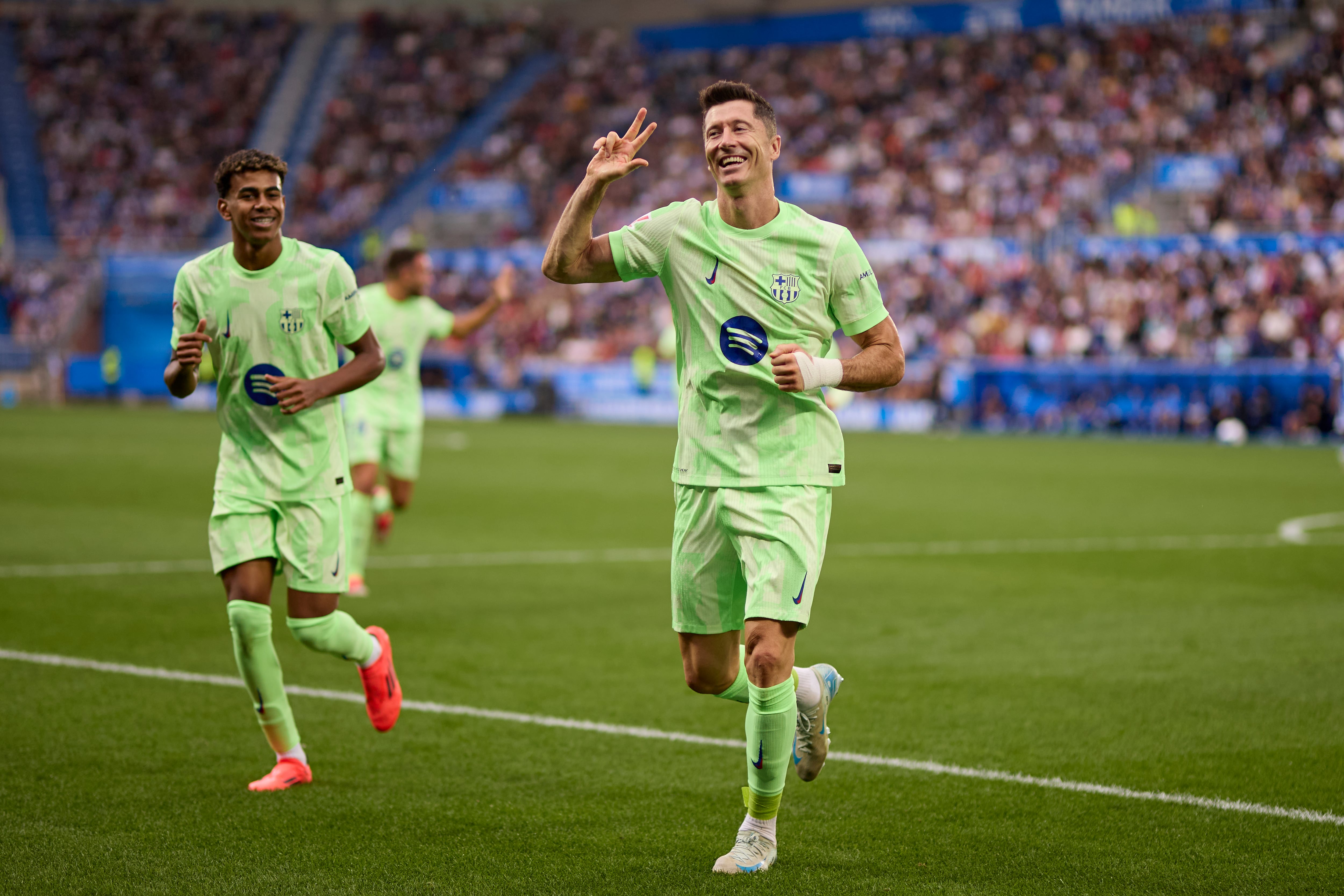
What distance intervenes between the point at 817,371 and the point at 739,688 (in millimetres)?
1223

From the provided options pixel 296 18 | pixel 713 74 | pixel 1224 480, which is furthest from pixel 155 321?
pixel 1224 480

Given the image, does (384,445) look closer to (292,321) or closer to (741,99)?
(292,321)

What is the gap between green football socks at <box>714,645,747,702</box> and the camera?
16.5 feet

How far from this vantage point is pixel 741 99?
477 cm

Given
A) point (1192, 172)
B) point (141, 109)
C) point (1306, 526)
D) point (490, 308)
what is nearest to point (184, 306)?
point (490, 308)

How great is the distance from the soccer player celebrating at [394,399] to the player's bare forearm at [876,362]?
595 cm

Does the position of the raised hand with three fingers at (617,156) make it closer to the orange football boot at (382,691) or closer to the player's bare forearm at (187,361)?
the player's bare forearm at (187,361)

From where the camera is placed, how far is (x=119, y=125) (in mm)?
49438

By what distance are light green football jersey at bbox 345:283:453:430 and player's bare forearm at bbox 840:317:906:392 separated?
6.51m

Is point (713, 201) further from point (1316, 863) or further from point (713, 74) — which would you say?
point (713, 74)

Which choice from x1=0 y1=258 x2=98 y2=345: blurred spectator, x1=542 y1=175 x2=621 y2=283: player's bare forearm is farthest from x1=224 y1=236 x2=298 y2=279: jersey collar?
x1=0 y1=258 x2=98 y2=345: blurred spectator

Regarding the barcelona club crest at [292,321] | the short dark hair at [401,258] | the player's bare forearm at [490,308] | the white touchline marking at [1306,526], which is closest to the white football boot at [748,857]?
the barcelona club crest at [292,321]

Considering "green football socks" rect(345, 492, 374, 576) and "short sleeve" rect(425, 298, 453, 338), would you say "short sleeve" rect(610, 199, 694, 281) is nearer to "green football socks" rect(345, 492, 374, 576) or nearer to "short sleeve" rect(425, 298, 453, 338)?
"green football socks" rect(345, 492, 374, 576)

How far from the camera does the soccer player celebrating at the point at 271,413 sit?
18.5 feet
